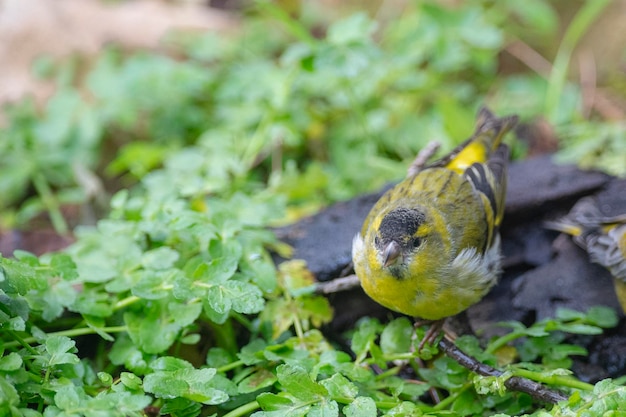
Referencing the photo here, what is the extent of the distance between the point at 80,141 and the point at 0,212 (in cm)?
64

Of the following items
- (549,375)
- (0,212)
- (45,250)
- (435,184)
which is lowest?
(0,212)

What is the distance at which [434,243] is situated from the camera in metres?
2.47

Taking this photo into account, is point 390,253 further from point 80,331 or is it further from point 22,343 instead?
point 22,343

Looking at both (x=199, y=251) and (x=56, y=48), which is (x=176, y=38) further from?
(x=199, y=251)

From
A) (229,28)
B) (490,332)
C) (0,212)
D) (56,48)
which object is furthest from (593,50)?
(0,212)

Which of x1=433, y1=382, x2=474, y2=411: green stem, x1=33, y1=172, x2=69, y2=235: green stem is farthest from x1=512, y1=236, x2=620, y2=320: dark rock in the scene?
x1=33, y1=172, x2=69, y2=235: green stem

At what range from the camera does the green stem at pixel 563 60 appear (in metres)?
4.30

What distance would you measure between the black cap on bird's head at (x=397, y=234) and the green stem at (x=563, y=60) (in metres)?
2.08

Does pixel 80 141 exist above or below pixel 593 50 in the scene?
below

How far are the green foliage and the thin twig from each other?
4 centimetres

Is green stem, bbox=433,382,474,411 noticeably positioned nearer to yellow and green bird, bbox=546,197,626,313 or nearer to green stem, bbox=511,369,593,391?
green stem, bbox=511,369,593,391

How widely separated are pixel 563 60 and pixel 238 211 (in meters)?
2.83

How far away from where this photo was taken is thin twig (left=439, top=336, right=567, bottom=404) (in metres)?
2.14

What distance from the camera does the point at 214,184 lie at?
3146 millimetres
